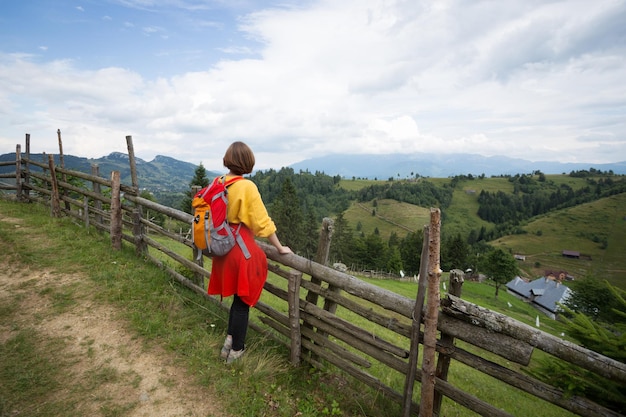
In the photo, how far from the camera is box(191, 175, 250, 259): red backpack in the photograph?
148 inches

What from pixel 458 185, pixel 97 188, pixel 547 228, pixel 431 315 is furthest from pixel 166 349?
pixel 458 185

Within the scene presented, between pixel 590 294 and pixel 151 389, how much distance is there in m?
58.7

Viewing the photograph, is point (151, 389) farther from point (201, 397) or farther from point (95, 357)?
point (95, 357)

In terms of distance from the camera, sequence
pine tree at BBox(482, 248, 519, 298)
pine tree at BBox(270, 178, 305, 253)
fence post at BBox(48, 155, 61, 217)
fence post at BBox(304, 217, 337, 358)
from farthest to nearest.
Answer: pine tree at BBox(482, 248, 519, 298), pine tree at BBox(270, 178, 305, 253), fence post at BBox(48, 155, 61, 217), fence post at BBox(304, 217, 337, 358)

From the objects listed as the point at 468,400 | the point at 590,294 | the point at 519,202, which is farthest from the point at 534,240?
the point at 468,400

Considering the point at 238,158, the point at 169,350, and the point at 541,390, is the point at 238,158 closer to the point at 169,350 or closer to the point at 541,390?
the point at 169,350

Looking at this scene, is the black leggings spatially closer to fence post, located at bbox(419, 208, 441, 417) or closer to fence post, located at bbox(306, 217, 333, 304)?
fence post, located at bbox(306, 217, 333, 304)

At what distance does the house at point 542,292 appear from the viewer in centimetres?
6369

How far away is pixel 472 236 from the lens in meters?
123

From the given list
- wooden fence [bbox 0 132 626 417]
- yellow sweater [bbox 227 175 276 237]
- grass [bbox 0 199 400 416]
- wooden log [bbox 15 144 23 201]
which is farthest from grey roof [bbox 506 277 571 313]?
wooden log [bbox 15 144 23 201]

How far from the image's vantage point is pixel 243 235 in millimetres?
3934

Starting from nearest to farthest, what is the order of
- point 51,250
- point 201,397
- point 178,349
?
point 201,397 → point 178,349 → point 51,250

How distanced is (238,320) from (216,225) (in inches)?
56.2

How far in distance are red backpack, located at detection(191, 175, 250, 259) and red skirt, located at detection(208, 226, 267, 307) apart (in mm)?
91
